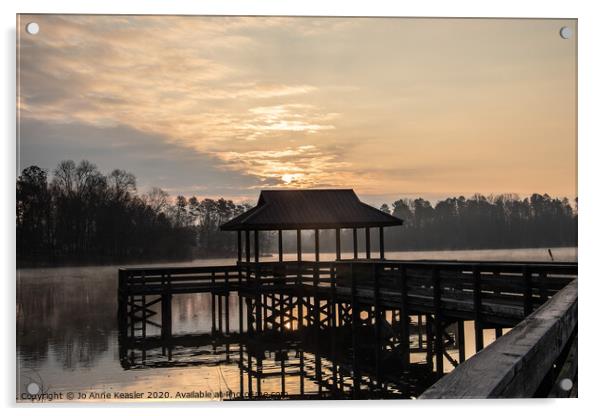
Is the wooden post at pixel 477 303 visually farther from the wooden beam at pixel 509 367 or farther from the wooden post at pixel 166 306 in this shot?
the wooden post at pixel 166 306

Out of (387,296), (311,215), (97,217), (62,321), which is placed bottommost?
(62,321)

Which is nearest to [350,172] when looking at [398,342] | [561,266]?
[561,266]

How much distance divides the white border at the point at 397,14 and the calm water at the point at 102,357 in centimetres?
35

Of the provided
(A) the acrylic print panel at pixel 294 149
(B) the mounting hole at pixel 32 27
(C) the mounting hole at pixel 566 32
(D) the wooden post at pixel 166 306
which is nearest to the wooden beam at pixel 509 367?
(A) the acrylic print panel at pixel 294 149

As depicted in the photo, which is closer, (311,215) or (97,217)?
(97,217)

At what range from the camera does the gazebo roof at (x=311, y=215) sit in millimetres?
19703

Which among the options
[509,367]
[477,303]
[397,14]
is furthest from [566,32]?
[509,367]

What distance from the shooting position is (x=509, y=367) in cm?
321

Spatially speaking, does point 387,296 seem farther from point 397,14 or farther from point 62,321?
point 62,321

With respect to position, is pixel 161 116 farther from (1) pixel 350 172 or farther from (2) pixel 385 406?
(2) pixel 385 406

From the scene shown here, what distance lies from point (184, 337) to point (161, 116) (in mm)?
10860

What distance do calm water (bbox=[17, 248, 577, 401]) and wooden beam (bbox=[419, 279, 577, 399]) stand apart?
537cm

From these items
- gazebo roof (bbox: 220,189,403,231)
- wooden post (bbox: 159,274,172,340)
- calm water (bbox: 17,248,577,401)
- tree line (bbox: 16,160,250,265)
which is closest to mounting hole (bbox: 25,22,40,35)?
tree line (bbox: 16,160,250,265)

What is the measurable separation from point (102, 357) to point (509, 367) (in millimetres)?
12973
